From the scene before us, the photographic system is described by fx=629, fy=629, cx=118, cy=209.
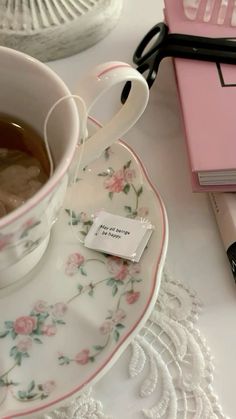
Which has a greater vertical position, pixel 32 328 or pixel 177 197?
pixel 177 197

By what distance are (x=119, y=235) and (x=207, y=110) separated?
16 centimetres

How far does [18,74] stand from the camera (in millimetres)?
525

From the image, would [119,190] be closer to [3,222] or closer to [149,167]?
[149,167]

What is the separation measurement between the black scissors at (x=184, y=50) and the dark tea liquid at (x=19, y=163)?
15 cm

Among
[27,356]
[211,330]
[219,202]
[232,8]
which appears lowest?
[27,356]

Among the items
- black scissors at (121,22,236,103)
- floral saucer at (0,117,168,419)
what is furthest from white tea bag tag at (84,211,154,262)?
black scissors at (121,22,236,103)

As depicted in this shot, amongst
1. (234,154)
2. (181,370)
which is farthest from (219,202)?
(181,370)

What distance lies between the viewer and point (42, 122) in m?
0.55

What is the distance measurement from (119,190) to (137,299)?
0.40ft

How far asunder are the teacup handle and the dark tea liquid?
0.05 m

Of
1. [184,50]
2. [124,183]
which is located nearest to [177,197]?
[124,183]

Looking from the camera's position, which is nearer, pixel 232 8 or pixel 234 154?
pixel 234 154

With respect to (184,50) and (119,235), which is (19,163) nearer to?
(119,235)

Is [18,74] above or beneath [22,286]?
above
